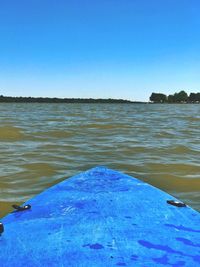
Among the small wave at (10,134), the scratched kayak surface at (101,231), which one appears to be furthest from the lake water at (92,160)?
the scratched kayak surface at (101,231)

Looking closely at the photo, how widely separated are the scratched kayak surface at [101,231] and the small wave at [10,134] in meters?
7.46

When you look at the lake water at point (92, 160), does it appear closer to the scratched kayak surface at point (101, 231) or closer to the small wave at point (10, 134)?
the small wave at point (10, 134)

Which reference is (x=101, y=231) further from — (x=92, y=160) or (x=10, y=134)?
(x=10, y=134)

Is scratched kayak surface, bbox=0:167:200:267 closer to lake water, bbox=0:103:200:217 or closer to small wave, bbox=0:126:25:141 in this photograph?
lake water, bbox=0:103:200:217

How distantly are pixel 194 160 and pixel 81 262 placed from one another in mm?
5975

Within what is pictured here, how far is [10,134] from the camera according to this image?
1203cm

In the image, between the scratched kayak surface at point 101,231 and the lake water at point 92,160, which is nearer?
the scratched kayak surface at point 101,231

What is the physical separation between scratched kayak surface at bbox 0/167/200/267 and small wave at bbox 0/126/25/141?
Answer: 7.46 m

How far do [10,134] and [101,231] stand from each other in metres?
9.59

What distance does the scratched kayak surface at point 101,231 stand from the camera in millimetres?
2436

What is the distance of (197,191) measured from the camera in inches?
224

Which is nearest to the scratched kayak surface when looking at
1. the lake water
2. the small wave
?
the lake water

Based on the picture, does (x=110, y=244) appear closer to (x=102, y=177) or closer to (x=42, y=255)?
(x=42, y=255)

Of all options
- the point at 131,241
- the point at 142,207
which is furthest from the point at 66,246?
the point at 142,207
